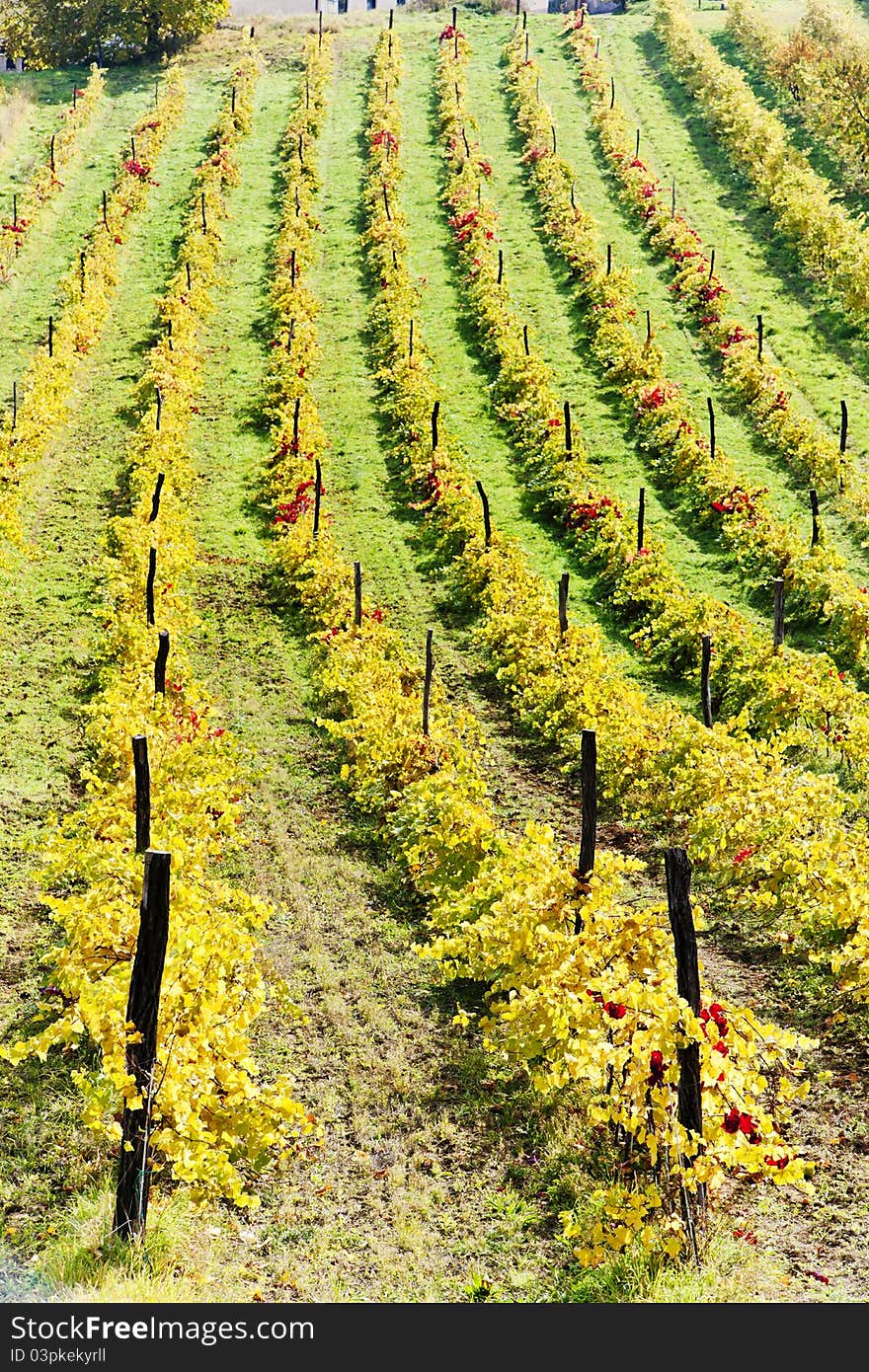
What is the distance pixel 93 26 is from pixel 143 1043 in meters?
66.9

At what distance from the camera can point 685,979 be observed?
26.5 ft

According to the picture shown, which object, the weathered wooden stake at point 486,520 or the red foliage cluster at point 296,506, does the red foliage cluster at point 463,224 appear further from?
the weathered wooden stake at point 486,520

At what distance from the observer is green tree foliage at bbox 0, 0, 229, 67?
61000 mm

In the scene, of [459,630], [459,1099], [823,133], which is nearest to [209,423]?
[459,630]

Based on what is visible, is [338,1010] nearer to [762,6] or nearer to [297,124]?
[297,124]

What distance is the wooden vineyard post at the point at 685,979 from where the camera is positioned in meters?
8.00

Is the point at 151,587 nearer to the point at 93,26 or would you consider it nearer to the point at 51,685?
the point at 51,685

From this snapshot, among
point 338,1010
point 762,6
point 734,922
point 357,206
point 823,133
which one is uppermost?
point 762,6

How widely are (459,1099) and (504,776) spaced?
7480 mm

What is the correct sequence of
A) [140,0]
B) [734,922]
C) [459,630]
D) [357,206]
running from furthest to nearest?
[140,0] → [357,206] → [459,630] → [734,922]

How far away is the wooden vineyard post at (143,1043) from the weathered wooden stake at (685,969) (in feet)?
11.3

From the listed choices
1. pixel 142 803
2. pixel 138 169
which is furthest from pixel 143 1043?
pixel 138 169

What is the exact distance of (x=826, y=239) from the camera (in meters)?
38.8

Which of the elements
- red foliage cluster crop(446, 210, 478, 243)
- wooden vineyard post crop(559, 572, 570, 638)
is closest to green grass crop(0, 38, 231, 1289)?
wooden vineyard post crop(559, 572, 570, 638)
